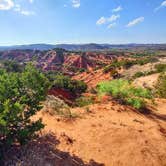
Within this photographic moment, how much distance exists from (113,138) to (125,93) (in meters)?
5.23

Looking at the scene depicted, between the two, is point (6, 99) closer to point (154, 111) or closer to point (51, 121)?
point (51, 121)

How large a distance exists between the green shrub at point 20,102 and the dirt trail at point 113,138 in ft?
5.80

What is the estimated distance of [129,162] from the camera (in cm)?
905

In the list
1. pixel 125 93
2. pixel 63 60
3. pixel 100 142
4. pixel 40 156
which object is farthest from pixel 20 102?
pixel 63 60

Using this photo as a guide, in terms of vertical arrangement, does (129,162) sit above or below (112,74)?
above

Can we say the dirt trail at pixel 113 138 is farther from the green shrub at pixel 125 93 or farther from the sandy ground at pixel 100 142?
the green shrub at pixel 125 93

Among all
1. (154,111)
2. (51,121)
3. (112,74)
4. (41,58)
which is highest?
(51,121)

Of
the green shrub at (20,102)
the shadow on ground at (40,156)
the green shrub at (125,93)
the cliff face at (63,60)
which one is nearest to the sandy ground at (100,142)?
the shadow on ground at (40,156)

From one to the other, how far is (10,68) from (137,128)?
42.3m

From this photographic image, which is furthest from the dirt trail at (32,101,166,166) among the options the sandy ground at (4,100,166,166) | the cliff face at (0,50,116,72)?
the cliff face at (0,50,116,72)

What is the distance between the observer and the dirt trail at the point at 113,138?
924cm

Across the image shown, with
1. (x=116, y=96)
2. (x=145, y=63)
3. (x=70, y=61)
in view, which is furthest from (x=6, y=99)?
(x=70, y=61)

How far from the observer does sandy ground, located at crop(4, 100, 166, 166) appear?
343 inches

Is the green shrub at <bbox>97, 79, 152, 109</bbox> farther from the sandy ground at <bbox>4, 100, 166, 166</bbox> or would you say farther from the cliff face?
the cliff face
